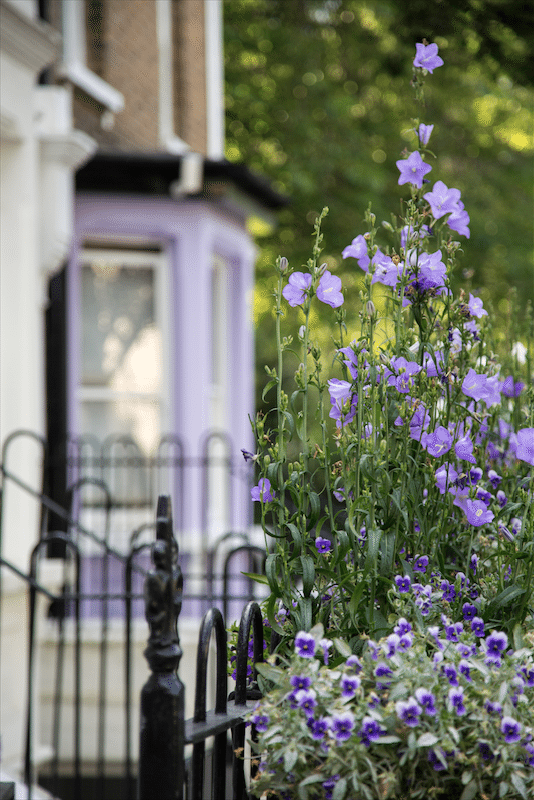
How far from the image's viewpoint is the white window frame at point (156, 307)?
6.53 meters

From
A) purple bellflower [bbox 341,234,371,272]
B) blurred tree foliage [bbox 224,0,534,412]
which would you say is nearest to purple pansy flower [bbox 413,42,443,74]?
purple bellflower [bbox 341,234,371,272]

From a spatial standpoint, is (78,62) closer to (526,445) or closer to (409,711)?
(526,445)

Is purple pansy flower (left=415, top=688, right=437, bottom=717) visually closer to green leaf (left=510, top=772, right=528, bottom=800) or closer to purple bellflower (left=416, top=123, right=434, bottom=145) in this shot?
green leaf (left=510, top=772, right=528, bottom=800)

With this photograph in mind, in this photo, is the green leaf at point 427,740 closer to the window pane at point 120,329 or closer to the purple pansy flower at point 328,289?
the purple pansy flower at point 328,289

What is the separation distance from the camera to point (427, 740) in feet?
4.51

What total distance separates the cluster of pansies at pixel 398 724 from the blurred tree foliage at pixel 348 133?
29.3 ft

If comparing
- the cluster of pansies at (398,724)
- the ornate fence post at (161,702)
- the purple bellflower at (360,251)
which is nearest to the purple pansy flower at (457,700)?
the cluster of pansies at (398,724)

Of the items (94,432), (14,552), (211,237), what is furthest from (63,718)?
(211,237)

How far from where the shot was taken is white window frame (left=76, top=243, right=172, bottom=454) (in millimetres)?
6531

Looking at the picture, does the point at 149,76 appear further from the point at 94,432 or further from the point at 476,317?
the point at 476,317

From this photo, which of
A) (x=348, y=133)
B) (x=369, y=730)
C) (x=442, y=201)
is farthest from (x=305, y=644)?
(x=348, y=133)

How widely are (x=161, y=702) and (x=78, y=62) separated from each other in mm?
5602

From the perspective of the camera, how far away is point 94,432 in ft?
21.8

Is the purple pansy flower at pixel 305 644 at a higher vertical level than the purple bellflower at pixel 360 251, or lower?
lower
